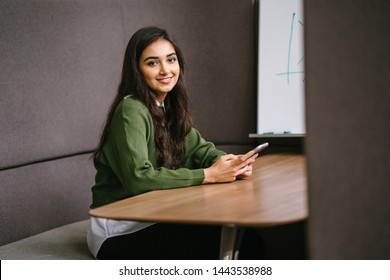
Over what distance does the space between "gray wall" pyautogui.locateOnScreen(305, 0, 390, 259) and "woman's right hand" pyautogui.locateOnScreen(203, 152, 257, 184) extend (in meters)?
0.59

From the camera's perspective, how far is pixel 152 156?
6.04ft

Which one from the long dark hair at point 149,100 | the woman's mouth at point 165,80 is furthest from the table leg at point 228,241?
the woman's mouth at point 165,80

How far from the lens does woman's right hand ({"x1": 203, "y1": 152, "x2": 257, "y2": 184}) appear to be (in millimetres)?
1679

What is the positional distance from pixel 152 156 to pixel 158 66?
0.32m

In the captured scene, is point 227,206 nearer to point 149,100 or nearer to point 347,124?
point 347,124

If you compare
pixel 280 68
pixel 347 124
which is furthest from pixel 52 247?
pixel 280 68

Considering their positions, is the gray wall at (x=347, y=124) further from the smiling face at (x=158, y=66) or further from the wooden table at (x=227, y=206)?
the smiling face at (x=158, y=66)

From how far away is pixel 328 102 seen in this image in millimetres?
1009

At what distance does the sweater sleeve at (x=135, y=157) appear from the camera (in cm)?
160

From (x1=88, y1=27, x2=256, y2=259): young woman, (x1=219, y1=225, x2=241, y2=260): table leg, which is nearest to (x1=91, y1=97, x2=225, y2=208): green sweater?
(x1=88, y1=27, x2=256, y2=259): young woman

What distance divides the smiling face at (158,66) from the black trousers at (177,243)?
21.9 inches

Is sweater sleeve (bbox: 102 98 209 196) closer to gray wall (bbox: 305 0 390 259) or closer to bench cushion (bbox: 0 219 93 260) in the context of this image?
bench cushion (bbox: 0 219 93 260)

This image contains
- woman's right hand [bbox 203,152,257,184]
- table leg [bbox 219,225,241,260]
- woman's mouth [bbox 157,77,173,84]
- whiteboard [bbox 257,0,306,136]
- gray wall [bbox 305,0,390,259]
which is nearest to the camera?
gray wall [bbox 305,0,390,259]
